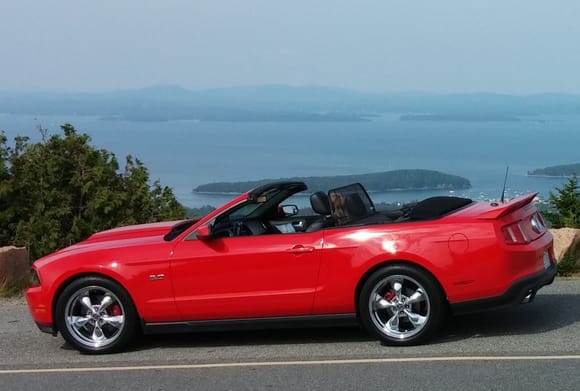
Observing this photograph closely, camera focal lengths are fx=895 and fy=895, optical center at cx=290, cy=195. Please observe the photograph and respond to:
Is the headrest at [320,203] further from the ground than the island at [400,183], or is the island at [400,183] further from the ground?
the headrest at [320,203]

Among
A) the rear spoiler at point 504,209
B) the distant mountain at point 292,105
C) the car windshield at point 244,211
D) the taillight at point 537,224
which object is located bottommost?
the taillight at point 537,224

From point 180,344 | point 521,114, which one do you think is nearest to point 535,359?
point 180,344

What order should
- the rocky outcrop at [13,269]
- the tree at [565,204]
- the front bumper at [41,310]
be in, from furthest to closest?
the tree at [565,204] → the rocky outcrop at [13,269] → the front bumper at [41,310]

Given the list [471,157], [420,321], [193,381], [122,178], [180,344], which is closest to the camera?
Answer: [193,381]

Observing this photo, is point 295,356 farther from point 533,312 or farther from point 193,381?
point 533,312

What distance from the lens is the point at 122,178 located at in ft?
46.9

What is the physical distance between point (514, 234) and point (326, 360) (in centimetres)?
175

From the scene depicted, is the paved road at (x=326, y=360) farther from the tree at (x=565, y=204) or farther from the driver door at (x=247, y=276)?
the tree at (x=565, y=204)

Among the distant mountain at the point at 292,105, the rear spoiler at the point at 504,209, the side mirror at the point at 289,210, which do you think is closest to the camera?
the rear spoiler at the point at 504,209

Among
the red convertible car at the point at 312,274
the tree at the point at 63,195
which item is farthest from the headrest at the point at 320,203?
the tree at the point at 63,195

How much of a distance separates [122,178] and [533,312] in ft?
26.7

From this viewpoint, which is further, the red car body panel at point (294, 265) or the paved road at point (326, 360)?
the red car body panel at point (294, 265)

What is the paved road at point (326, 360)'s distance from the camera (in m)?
6.00

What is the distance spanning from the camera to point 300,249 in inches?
273
